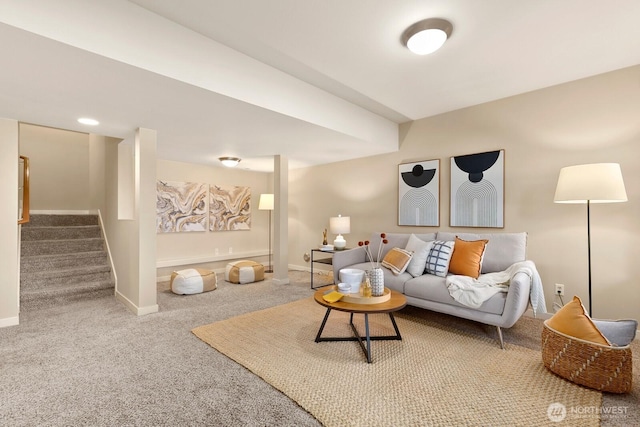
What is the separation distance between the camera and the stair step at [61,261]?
3959 mm

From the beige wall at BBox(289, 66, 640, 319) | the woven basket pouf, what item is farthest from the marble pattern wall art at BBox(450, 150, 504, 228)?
the woven basket pouf

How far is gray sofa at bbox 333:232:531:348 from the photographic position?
2408mm

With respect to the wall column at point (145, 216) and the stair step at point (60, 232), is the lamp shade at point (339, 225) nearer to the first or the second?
the wall column at point (145, 216)

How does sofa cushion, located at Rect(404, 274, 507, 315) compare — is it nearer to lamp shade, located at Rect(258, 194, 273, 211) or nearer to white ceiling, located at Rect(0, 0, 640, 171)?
white ceiling, located at Rect(0, 0, 640, 171)

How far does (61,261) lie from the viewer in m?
4.19

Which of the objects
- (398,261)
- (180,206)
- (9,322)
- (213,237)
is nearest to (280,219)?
(213,237)

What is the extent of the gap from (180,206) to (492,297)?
484 centimetres

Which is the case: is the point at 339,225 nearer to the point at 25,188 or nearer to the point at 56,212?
the point at 25,188

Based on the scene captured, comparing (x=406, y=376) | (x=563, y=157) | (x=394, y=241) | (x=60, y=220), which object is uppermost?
(x=563, y=157)

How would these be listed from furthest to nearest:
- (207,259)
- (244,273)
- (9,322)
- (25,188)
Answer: (207,259) → (244,273) → (25,188) → (9,322)

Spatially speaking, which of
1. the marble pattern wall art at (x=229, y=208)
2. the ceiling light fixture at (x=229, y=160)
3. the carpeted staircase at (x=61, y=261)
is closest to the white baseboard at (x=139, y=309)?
the carpeted staircase at (x=61, y=261)

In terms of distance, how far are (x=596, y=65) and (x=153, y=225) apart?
4.69 meters

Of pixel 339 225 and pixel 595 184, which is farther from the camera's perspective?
pixel 339 225

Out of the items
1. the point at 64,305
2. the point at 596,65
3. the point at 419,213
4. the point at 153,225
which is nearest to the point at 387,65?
the point at 596,65
